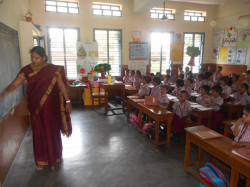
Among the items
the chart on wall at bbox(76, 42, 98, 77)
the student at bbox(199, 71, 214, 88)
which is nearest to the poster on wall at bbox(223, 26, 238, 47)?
the student at bbox(199, 71, 214, 88)

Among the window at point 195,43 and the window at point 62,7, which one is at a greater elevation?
the window at point 62,7

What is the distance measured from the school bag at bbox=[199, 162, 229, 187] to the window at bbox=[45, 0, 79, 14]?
6.14 meters

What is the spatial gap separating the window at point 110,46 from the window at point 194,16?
2.94 m

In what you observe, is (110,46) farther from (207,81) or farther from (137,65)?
(207,81)

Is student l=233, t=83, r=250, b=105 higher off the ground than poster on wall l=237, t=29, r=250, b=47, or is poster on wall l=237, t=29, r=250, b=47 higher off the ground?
poster on wall l=237, t=29, r=250, b=47

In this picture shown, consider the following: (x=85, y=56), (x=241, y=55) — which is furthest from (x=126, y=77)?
(x=241, y=55)

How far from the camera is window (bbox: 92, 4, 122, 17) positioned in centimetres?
661

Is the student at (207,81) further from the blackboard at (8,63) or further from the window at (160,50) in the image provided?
the blackboard at (8,63)

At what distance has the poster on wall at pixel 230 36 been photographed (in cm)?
708

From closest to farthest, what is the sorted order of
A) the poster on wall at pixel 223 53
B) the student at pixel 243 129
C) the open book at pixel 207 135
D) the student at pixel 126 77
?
the student at pixel 243 129 < the open book at pixel 207 135 < the student at pixel 126 77 < the poster on wall at pixel 223 53

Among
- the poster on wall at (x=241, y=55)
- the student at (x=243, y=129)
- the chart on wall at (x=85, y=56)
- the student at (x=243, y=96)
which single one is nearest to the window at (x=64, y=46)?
the chart on wall at (x=85, y=56)

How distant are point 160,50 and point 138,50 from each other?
0.99 m

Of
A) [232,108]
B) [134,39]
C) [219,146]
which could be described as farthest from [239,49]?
[219,146]

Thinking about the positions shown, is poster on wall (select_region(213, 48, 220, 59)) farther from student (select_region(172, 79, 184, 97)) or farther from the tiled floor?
the tiled floor
